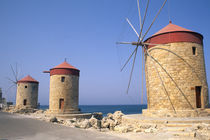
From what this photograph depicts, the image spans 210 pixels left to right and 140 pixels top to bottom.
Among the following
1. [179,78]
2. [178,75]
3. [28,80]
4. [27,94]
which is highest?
[28,80]

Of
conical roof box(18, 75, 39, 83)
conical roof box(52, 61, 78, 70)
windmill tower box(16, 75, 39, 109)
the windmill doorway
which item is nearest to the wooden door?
conical roof box(52, 61, 78, 70)

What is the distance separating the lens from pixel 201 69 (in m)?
10.9

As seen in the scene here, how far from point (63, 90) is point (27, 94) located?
386 inches

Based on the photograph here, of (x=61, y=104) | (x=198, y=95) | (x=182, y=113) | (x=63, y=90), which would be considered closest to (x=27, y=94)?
(x=61, y=104)

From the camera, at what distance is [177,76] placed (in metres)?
10.5

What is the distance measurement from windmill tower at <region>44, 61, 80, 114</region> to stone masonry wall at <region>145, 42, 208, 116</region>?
953 centimetres

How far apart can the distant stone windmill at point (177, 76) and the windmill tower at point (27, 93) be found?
18.7 metres

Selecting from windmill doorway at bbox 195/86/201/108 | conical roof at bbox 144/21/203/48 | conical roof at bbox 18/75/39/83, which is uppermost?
conical roof at bbox 144/21/203/48

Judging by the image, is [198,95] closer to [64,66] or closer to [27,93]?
[64,66]

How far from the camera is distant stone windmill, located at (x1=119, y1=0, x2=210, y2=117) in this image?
1028 cm

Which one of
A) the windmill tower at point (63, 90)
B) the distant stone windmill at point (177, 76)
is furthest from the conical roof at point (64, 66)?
the distant stone windmill at point (177, 76)

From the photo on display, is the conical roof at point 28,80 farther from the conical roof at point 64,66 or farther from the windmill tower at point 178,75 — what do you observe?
the windmill tower at point 178,75

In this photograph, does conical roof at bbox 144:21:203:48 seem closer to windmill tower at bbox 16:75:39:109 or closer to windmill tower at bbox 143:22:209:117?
windmill tower at bbox 143:22:209:117

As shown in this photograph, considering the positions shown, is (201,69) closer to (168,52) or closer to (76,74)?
(168,52)
